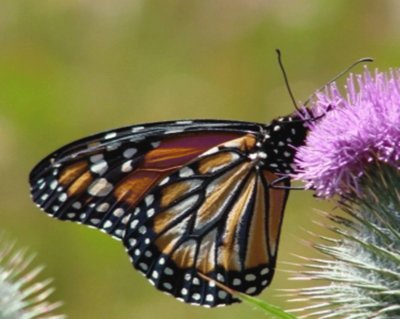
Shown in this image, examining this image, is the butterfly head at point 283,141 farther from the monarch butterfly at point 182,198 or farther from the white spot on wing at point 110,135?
the white spot on wing at point 110,135

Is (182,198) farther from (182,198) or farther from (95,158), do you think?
(95,158)

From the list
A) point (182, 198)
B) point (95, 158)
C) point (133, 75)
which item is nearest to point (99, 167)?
point (95, 158)

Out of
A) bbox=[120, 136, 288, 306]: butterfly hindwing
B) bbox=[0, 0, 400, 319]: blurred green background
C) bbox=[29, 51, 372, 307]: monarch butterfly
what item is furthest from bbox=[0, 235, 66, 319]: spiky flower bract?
bbox=[0, 0, 400, 319]: blurred green background

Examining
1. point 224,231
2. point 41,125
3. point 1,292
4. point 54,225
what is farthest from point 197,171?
point 41,125

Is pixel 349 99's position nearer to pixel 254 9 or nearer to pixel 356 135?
pixel 356 135

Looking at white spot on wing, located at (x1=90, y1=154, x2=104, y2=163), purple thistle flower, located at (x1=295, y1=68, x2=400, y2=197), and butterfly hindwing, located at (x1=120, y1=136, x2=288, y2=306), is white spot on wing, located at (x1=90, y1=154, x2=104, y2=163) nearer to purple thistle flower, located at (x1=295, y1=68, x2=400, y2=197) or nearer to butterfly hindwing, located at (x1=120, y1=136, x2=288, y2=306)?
butterfly hindwing, located at (x1=120, y1=136, x2=288, y2=306)

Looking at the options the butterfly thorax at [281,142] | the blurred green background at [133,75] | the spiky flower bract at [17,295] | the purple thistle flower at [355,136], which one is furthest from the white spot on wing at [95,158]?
the blurred green background at [133,75]
